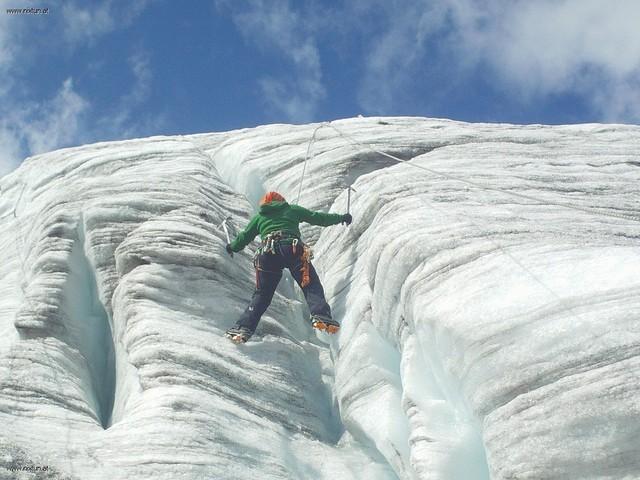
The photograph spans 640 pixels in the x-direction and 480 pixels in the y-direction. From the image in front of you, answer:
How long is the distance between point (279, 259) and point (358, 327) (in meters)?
1.54

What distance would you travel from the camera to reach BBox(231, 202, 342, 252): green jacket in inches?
488

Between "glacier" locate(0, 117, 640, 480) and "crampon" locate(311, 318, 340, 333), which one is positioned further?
"crampon" locate(311, 318, 340, 333)

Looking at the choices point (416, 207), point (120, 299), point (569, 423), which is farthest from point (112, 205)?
point (569, 423)

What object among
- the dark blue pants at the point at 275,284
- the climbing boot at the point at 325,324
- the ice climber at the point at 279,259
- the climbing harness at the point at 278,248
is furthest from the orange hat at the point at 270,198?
the climbing boot at the point at 325,324

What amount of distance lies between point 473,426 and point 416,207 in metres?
3.32

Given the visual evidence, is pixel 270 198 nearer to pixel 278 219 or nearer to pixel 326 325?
pixel 278 219

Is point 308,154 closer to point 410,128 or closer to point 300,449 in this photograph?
point 410,128

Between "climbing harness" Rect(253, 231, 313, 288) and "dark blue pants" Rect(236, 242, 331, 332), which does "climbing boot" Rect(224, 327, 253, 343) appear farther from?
"climbing harness" Rect(253, 231, 313, 288)

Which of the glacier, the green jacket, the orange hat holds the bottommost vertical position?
the glacier

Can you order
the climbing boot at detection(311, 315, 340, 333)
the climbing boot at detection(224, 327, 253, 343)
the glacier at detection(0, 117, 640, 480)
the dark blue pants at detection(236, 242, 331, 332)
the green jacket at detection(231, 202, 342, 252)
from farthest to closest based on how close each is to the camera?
the green jacket at detection(231, 202, 342, 252) < the climbing boot at detection(311, 315, 340, 333) < the dark blue pants at detection(236, 242, 331, 332) < the climbing boot at detection(224, 327, 253, 343) < the glacier at detection(0, 117, 640, 480)

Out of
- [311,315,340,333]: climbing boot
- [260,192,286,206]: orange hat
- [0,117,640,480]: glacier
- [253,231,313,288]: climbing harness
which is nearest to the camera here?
[0,117,640,480]: glacier

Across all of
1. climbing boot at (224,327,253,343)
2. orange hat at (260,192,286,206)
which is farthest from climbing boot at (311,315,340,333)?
orange hat at (260,192,286,206)

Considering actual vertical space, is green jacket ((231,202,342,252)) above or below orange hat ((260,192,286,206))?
below

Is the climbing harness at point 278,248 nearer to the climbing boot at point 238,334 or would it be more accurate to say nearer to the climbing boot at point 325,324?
the climbing boot at point 325,324
